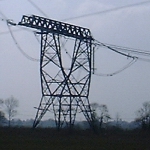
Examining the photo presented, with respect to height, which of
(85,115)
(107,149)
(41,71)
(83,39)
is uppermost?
(83,39)

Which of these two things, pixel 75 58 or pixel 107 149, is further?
pixel 75 58

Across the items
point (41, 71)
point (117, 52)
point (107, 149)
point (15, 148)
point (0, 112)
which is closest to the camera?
point (15, 148)

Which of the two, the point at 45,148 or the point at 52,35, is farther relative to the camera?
the point at 52,35

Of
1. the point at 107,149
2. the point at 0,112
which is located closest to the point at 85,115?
the point at 107,149

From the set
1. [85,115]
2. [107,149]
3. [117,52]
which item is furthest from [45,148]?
[85,115]

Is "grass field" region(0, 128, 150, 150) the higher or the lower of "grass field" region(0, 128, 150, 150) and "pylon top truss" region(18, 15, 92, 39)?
the lower

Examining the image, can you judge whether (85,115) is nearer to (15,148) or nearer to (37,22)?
(37,22)

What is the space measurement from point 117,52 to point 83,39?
A: 14.2ft

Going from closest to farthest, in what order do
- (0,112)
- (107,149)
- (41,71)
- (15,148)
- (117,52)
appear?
(15,148) → (107,149) → (117,52) → (41,71) → (0,112)

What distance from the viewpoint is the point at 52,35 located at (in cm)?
3766

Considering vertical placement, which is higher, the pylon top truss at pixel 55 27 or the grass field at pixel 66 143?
the pylon top truss at pixel 55 27

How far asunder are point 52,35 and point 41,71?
3124 mm

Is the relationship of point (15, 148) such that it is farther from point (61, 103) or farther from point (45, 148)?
point (61, 103)

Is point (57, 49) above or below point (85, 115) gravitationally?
above
